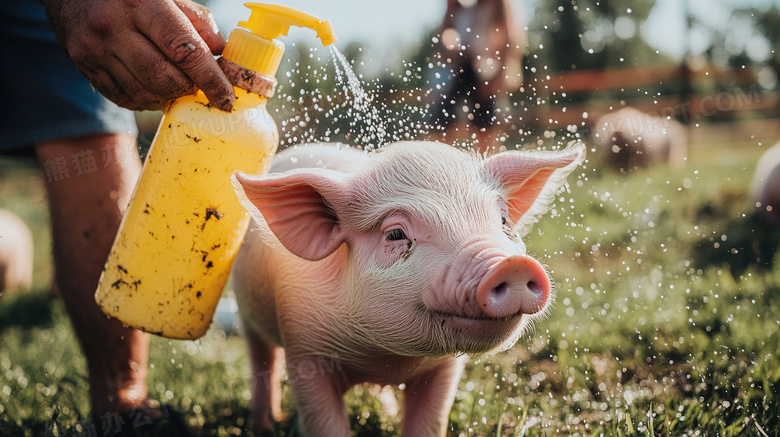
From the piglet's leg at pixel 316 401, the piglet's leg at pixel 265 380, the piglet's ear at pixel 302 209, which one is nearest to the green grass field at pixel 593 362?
the piglet's leg at pixel 265 380

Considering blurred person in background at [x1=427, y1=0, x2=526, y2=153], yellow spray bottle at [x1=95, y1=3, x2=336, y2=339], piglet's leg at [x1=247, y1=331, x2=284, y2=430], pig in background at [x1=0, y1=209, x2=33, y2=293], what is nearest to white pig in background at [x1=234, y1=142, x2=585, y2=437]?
yellow spray bottle at [x1=95, y1=3, x2=336, y2=339]

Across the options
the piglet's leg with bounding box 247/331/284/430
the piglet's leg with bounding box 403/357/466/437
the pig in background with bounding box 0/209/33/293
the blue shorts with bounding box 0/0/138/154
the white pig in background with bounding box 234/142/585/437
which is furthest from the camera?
the pig in background with bounding box 0/209/33/293

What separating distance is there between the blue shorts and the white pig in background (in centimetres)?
95

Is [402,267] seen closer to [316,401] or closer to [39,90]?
[316,401]

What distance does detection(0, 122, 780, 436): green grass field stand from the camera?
2.46 m

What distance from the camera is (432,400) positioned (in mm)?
2236

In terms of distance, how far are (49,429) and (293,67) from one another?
5.16 ft

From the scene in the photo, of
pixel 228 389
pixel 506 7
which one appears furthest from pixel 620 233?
pixel 228 389

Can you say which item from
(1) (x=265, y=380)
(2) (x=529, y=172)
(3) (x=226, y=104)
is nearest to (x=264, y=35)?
(3) (x=226, y=104)

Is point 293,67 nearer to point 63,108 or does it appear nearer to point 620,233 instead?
point 63,108

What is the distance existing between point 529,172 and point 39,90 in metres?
1.97

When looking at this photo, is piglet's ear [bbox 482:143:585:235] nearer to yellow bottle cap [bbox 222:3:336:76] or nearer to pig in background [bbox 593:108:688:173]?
yellow bottle cap [bbox 222:3:336:76]

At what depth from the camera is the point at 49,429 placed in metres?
2.51

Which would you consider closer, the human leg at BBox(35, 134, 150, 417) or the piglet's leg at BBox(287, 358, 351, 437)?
the piglet's leg at BBox(287, 358, 351, 437)
